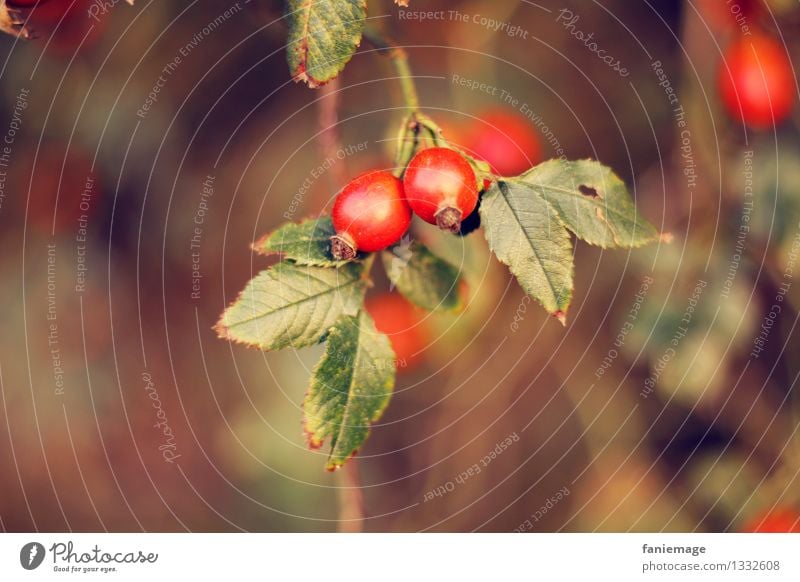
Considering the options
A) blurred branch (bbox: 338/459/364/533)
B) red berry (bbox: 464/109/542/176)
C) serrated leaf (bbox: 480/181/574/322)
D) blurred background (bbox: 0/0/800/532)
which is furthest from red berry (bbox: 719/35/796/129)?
blurred branch (bbox: 338/459/364/533)

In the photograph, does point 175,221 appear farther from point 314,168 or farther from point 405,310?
point 405,310

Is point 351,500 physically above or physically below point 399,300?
below

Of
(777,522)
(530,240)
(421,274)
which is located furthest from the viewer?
(777,522)

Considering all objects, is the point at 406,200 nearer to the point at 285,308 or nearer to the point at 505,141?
the point at 285,308

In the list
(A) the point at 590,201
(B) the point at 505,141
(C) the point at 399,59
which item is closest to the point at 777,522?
(A) the point at 590,201

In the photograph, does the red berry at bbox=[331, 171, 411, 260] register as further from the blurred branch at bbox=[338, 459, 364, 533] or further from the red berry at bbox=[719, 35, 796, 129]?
the red berry at bbox=[719, 35, 796, 129]

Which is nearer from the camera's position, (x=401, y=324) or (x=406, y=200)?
(x=406, y=200)
